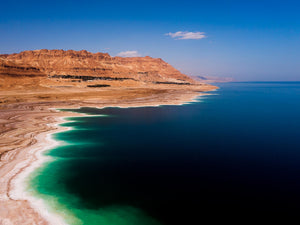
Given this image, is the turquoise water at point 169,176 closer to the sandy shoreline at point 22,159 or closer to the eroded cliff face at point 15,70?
the sandy shoreline at point 22,159

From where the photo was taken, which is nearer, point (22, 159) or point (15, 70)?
point (22, 159)

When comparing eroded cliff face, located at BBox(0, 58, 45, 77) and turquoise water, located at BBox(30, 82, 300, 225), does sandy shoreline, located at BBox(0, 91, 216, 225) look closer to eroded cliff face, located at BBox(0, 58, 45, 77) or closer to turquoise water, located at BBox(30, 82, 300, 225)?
turquoise water, located at BBox(30, 82, 300, 225)

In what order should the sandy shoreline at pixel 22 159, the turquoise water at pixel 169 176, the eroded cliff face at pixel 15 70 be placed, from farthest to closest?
the eroded cliff face at pixel 15 70, the turquoise water at pixel 169 176, the sandy shoreline at pixel 22 159

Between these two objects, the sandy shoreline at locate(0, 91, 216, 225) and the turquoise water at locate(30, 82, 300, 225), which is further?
the turquoise water at locate(30, 82, 300, 225)

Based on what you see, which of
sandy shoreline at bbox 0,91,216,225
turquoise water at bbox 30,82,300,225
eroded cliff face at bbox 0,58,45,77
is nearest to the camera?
sandy shoreline at bbox 0,91,216,225

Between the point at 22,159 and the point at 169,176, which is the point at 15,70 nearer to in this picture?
the point at 22,159

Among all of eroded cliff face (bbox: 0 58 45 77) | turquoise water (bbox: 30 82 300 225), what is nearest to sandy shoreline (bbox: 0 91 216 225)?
turquoise water (bbox: 30 82 300 225)

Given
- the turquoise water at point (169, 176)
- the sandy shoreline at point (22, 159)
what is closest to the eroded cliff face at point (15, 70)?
the sandy shoreline at point (22, 159)

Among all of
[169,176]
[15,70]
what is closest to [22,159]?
[169,176]

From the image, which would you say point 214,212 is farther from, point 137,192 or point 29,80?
point 29,80
